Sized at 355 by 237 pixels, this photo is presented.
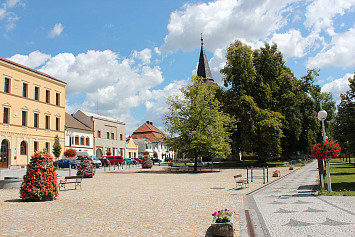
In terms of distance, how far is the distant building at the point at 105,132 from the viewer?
200ft

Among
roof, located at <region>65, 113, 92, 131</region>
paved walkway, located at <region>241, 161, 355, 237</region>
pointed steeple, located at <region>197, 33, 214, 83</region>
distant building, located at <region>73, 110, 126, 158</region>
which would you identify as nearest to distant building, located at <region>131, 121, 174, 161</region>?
distant building, located at <region>73, 110, 126, 158</region>

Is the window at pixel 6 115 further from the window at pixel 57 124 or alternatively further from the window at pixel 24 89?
the window at pixel 57 124

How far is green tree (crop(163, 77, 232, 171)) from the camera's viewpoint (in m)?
31.0

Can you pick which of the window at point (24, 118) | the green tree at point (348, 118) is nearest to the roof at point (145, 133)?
the window at point (24, 118)

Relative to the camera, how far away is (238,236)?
670cm

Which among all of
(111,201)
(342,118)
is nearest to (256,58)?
(342,118)

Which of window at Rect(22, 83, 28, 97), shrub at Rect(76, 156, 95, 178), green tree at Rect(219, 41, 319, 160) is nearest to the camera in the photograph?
shrub at Rect(76, 156, 95, 178)

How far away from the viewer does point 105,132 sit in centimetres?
6456

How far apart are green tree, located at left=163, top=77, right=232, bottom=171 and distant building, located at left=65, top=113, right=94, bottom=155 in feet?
81.9

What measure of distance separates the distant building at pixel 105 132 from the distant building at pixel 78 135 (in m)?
1.47

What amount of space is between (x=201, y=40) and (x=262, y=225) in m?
76.4

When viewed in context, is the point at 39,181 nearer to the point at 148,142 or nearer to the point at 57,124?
the point at 57,124

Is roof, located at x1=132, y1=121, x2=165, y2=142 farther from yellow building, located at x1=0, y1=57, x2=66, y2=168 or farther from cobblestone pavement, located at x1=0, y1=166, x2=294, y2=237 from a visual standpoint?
cobblestone pavement, located at x1=0, y1=166, x2=294, y2=237

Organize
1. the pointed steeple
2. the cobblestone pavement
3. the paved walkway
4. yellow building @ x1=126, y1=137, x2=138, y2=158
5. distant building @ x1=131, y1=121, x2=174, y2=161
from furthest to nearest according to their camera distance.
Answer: distant building @ x1=131, y1=121, x2=174, y2=161
the pointed steeple
yellow building @ x1=126, y1=137, x2=138, y2=158
the cobblestone pavement
the paved walkway
